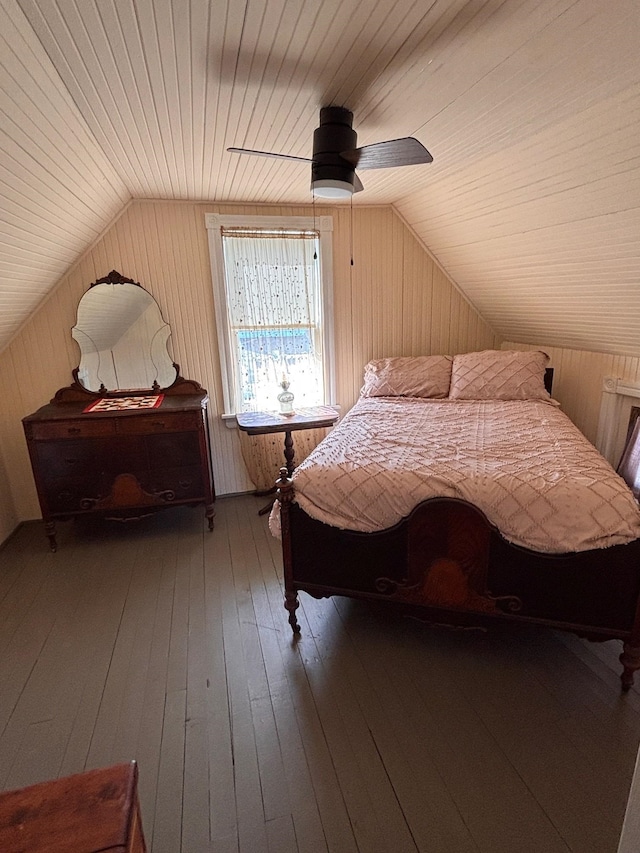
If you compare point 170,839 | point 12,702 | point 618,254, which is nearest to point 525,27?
point 618,254

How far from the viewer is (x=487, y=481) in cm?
173

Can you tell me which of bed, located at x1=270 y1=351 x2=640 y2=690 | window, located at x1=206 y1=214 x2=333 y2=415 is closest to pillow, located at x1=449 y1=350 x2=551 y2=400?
bed, located at x1=270 y1=351 x2=640 y2=690

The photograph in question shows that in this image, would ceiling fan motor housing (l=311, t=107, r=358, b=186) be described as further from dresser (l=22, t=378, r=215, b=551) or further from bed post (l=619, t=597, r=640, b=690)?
bed post (l=619, t=597, r=640, b=690)

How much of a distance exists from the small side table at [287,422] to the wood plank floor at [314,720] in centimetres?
105

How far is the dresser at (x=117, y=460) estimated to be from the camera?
8.77 feet

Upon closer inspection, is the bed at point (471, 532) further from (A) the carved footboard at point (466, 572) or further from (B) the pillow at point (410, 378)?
(B) the pillow at point (410, 378)

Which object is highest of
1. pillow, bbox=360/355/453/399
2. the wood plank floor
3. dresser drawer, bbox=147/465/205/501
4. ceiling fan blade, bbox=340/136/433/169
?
ceiling fan blade, bbox=340/136/433/169

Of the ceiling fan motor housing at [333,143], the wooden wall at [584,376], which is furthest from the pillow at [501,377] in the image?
the ceiling fan motor housing at [333,143]

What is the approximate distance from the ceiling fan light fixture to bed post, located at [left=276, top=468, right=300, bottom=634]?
121 cm

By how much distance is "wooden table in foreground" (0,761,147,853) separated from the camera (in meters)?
Answer: 0.70

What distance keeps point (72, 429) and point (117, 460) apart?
322 millimetres

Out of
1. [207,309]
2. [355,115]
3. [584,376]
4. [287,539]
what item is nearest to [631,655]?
[287,539]

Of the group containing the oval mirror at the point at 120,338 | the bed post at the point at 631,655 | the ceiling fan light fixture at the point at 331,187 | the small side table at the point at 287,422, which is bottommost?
the bed post at the point at 631,655

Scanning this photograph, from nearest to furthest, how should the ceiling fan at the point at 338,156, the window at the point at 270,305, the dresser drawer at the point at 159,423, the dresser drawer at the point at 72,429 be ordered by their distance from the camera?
the ceiling fan at the point at 338,156, the dresser drawer at the point at 72,429, the dresser drawer at the point at 159,423, the window at the point at 270,305
